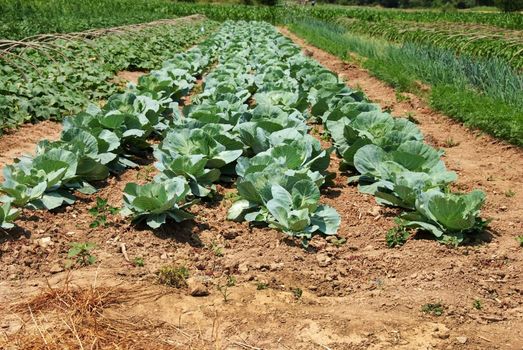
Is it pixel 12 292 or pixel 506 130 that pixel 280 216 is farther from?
pixel 506 130

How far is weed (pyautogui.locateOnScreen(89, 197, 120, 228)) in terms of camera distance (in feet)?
12.3

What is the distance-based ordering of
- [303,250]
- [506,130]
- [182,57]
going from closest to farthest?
[303,250] < [506,130] < [182,57]

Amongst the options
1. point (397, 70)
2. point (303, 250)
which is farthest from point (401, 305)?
point (397, 70)

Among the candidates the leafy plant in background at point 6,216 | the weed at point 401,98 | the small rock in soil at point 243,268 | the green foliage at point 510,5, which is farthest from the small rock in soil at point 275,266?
the green foliage at point 510,5

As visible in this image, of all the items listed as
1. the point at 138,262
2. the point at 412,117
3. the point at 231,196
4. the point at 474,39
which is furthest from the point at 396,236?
the point at 474,39

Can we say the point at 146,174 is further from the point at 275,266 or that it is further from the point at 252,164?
the point at 275,266

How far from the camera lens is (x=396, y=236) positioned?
366cm

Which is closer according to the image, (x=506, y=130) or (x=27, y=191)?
(x=27, y=191)

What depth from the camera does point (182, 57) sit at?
10.4 meters

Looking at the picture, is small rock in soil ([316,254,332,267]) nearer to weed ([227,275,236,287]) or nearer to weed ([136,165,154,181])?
weed ([227,275,236,287])

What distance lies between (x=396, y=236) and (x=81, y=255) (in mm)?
2059

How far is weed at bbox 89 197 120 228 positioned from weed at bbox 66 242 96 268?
1.10ft

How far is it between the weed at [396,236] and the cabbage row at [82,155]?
2.31 metres

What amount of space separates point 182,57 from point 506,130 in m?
6.43
